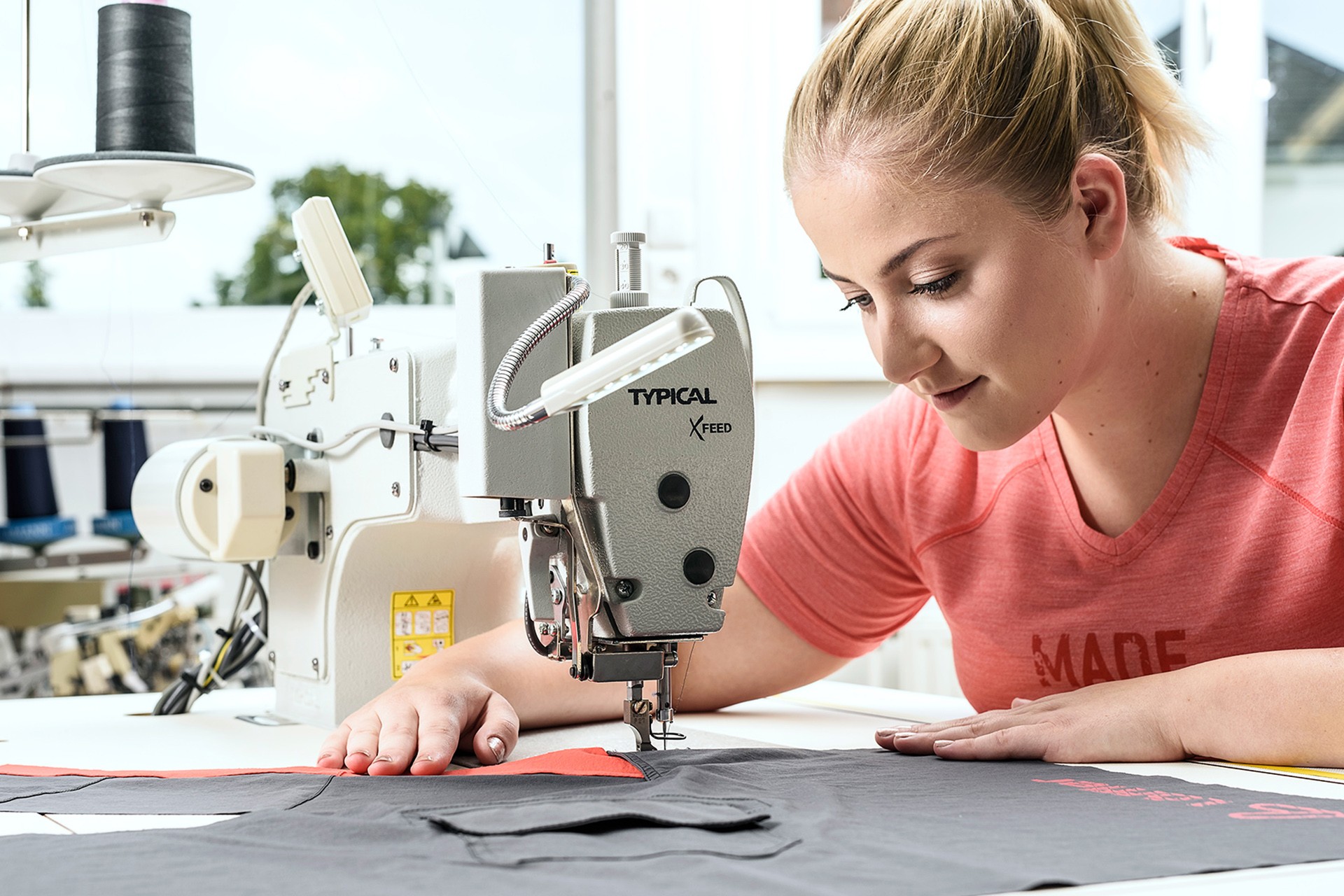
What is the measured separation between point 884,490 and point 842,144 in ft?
1.59

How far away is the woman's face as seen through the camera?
1.09 meters

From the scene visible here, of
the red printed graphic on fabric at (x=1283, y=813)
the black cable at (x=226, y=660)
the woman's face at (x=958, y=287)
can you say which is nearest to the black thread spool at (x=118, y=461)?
the black cable at (x=226, y=660)

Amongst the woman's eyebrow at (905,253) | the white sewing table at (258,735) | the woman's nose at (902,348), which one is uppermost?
the woman's eyebrow at (905,253)

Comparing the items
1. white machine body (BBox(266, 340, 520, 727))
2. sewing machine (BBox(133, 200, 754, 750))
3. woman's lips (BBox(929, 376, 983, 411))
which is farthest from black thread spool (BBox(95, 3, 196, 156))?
woman's lips (BBox(929, 376, 983, 411))

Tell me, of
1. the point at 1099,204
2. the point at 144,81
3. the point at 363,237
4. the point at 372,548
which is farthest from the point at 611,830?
the point at 363,237

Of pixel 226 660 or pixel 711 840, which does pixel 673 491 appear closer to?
pixel 711 840

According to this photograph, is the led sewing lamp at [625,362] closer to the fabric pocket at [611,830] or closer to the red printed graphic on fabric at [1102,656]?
the fabric pocket at [611,830]

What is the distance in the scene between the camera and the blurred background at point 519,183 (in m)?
2.60

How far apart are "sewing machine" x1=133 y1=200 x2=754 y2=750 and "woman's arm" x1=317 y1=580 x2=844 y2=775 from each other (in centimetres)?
12

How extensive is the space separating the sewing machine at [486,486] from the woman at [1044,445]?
0.13 metres

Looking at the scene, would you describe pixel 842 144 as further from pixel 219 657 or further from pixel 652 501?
pixel 219 657

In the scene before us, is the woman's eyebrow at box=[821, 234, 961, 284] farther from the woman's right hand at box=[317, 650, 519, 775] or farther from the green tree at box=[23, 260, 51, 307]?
the green tree at box=[23, 260, 51, 307]

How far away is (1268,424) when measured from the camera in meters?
1.24

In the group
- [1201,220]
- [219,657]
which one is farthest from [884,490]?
[1201,220]
